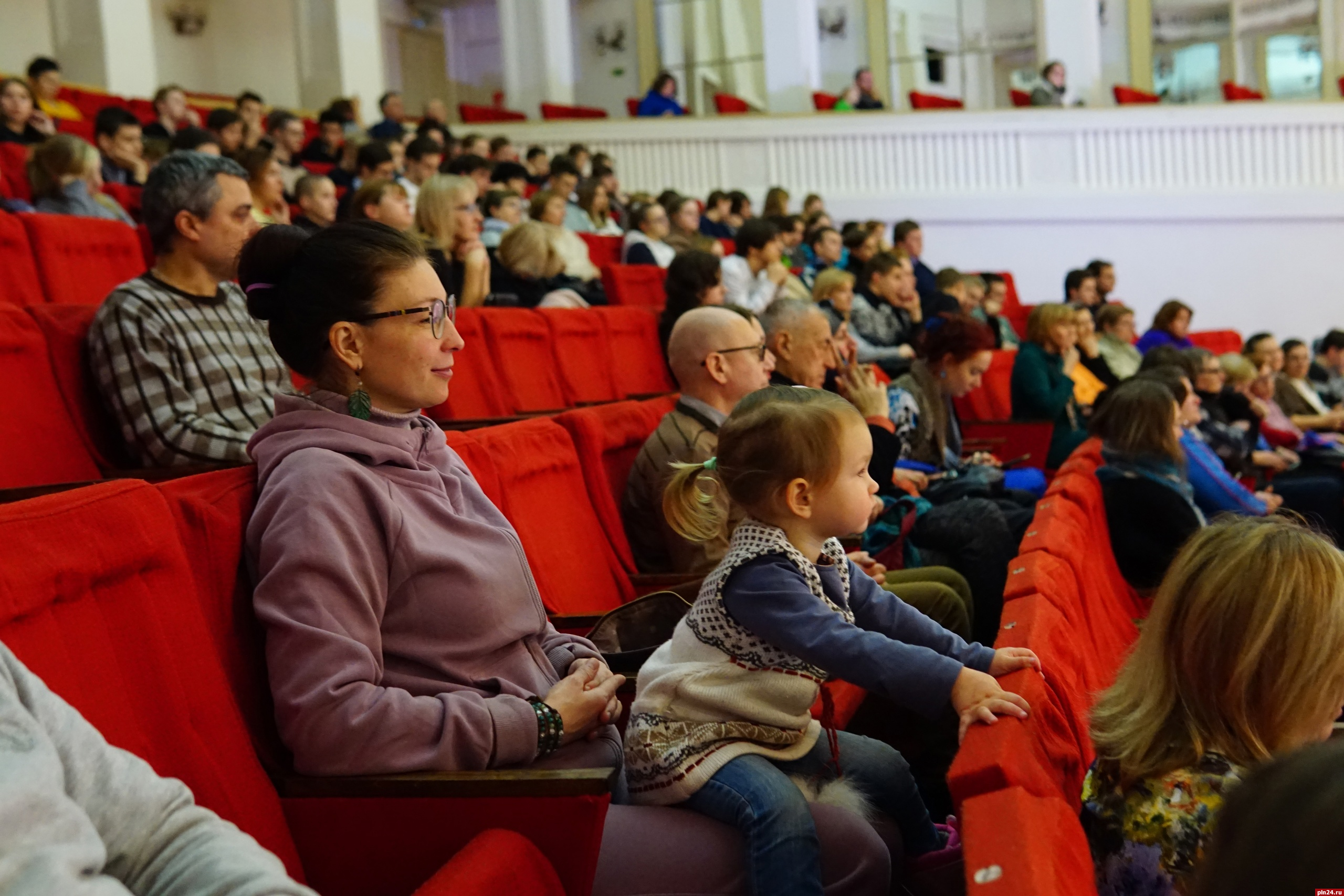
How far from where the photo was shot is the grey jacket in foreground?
618 millimetres

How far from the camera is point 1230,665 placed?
3.13 feet

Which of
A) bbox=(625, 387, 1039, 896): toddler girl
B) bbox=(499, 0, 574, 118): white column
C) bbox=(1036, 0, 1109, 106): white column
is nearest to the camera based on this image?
bbox=(625, 387, 1039, 896): toddler girl

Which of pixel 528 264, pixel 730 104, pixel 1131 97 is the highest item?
pixel 730 104

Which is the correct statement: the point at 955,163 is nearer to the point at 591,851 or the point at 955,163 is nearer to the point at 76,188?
the point at 76,188

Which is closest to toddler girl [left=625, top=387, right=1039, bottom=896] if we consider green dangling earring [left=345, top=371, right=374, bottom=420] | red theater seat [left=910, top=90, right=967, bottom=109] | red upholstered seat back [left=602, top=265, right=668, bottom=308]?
green dangling earring [left=345, top=371, right=374, bottom=420]

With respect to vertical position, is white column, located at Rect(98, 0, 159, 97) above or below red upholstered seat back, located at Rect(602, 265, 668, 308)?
above

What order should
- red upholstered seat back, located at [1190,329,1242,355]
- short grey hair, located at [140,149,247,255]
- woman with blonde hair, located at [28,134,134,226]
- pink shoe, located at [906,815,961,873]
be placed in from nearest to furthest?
pink shoe, located at [906,815,961,873] → short grey hair, located at [140,149,247,255] → woman with blonde hair, located at [28,134,134,226] → red upholstered seat back, located at [1190,329,1242,355]

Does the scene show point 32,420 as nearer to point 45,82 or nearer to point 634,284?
point 634,284

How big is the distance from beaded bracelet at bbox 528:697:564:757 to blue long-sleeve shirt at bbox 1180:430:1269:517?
1.83 meters

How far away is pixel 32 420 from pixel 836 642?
40.5 inches

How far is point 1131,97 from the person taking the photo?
8.19 m

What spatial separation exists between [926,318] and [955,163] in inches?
159

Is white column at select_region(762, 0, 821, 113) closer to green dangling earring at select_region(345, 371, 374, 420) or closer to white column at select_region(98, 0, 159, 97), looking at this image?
white column at select_region(98, 0, 159, 97)

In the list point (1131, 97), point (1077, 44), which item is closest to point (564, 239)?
point (1131, 97)
